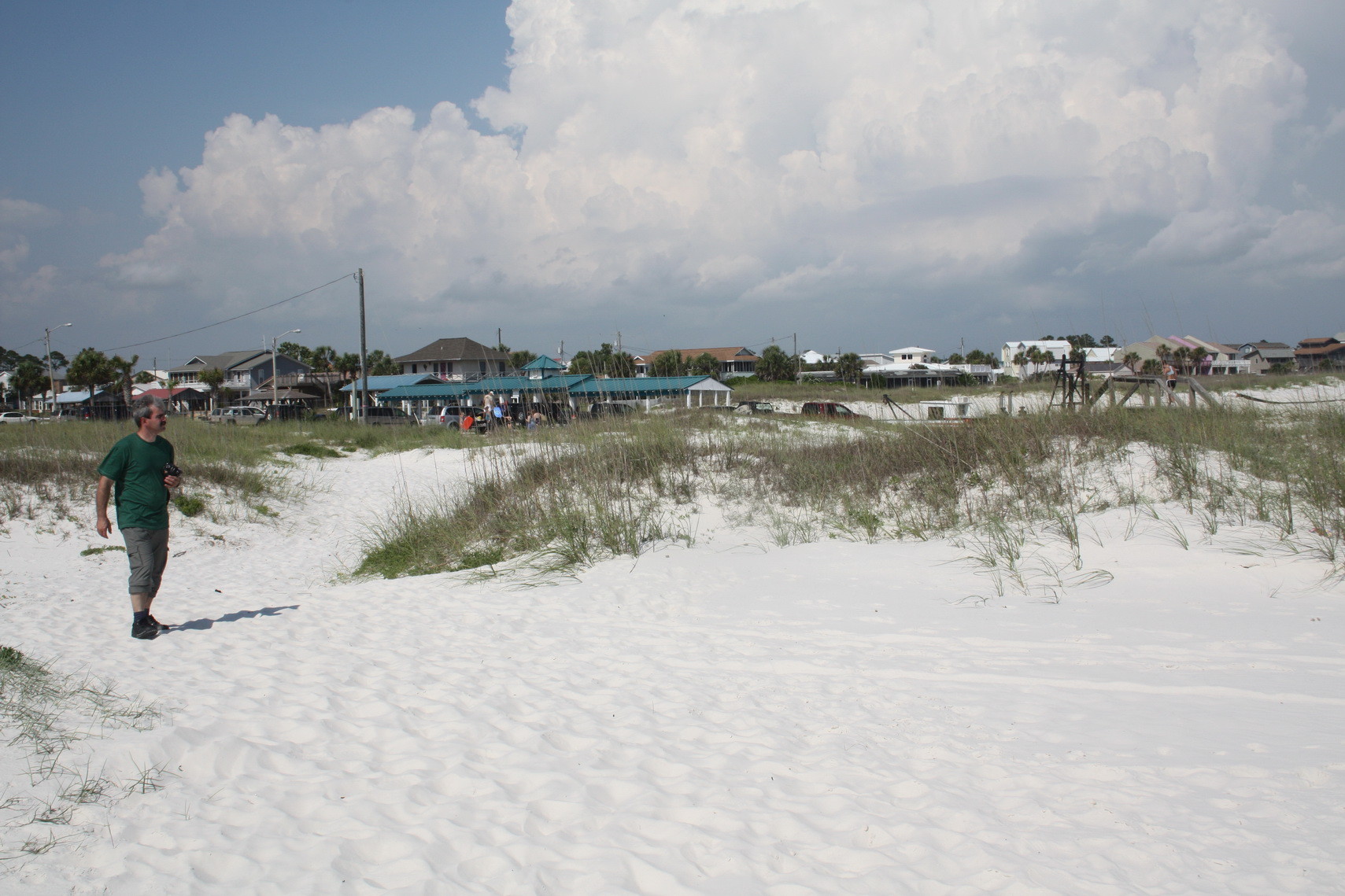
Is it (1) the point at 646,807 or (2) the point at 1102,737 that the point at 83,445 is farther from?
(2) the point at 1102,737

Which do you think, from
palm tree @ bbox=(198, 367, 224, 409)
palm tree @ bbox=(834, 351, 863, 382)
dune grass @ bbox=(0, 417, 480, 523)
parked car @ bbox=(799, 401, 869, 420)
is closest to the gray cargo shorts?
dune grass @ bbox=(0, 417, 480, 523)

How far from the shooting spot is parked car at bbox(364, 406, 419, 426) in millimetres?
25812

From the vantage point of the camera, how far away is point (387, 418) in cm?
2959

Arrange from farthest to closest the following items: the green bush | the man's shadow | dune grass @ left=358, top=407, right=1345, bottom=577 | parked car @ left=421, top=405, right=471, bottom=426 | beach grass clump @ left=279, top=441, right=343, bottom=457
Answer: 1. parked car @ left=421, top=405, right=471, bottom=426
2. beach grass clump @ left=279, top=441, right=343, bottom=457
3. the green bush
4. dune grass @ left=358, top=407, right=1345, bottom=577
5. the man's shadow

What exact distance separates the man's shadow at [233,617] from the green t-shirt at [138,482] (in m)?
0.94

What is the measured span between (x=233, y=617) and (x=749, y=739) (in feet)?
17.1

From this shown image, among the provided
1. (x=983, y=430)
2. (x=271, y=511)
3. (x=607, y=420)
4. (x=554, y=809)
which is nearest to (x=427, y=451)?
(x=271, y=511)

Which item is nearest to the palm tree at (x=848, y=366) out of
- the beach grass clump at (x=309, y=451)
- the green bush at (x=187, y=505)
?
the beach grass clump at (x=309, y=451)

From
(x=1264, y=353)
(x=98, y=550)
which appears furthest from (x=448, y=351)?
(x=1264, y=353)

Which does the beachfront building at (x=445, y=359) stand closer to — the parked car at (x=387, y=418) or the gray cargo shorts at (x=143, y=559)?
the parked car at (x=387, y=418)

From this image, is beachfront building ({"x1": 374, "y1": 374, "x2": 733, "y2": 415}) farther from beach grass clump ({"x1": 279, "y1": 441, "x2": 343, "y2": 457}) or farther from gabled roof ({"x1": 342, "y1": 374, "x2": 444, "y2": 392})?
gabled roof ({"x1": 342, "y1": 374, "x2": 444, "y2": 392})

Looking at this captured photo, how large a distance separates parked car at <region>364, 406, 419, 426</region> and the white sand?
756 inches

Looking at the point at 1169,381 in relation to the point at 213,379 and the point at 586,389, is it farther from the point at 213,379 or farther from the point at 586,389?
the point at 213,379

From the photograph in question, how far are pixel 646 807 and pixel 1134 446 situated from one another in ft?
28.7
